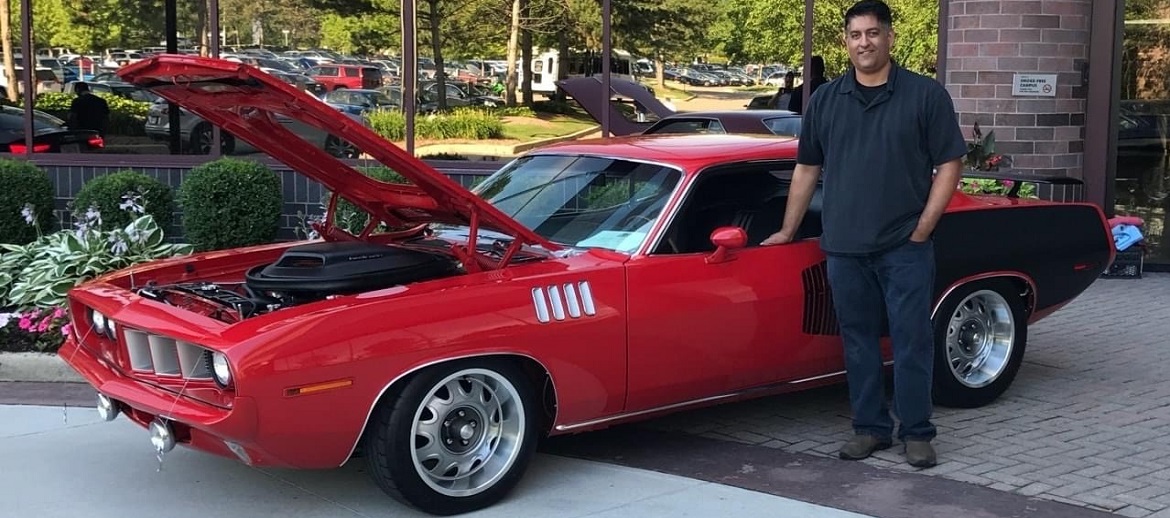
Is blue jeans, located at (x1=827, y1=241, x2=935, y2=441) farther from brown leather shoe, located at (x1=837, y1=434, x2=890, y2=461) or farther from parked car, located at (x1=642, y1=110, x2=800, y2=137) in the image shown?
parked car, located at (x1=642, y1=110, x2=800, y2=137)

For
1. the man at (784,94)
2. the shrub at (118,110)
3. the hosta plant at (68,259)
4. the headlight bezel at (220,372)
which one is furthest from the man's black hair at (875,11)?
the shrub at (118,110)

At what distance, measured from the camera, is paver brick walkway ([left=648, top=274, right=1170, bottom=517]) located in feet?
16.4

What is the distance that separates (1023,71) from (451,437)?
739 centimetres

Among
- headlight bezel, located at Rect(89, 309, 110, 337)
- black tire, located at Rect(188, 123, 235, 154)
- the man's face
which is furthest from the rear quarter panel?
black tire, located at Rect(188, 123, 235, 154)

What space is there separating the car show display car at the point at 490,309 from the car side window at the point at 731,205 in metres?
0.01

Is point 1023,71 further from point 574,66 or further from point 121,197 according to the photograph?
point 121,197

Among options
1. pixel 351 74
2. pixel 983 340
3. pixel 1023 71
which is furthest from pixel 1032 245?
pixel 351 74

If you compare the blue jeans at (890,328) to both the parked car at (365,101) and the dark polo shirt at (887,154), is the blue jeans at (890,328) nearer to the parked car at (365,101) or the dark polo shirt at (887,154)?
the dark polo shirt at (887,154)

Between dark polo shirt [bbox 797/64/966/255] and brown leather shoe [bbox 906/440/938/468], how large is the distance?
864 mm

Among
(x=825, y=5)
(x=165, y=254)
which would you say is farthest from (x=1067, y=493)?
(x=825, y=5)

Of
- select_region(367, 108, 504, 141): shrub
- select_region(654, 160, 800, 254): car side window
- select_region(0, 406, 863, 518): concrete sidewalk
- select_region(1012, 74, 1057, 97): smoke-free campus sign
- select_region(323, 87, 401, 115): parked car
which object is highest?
select_region(1012, 74, 1057, 97): smoke-free campus sign

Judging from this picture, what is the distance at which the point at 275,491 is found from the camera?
4.91m

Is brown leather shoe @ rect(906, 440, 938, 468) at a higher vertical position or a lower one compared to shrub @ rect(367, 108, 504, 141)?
lower

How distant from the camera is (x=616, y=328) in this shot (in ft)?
15.9
